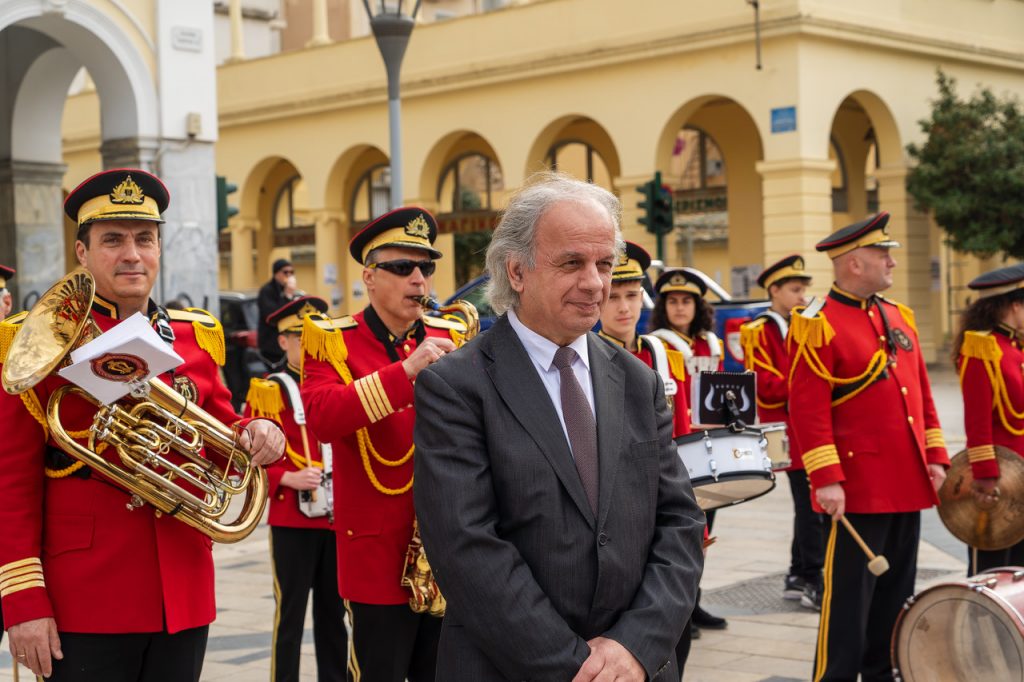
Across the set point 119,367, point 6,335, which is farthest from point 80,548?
point 6,335

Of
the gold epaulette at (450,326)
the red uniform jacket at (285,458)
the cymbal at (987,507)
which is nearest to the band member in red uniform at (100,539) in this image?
the gold epaulette at (450,326)

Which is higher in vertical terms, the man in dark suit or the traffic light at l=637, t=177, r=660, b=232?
the traffic light at l=637, t=177, r=660, b=232

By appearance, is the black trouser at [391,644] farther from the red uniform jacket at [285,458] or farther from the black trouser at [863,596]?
the black trouser at [863,596]

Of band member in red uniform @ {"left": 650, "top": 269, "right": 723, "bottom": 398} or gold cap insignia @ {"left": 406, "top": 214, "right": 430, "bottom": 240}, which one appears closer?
gold cap insignia @ {"left": 406, "top": 214, "right": 430, "bottom": 240}

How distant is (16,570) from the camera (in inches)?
163

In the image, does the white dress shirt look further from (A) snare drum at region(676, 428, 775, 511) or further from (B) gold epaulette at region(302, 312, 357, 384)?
(A) snare drum at region(676, 428, 775, 511)

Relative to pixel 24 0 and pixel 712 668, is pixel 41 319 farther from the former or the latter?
pixel 24 0

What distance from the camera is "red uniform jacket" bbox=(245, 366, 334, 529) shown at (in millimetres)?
6691

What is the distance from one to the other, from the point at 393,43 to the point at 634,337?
23.4 ft

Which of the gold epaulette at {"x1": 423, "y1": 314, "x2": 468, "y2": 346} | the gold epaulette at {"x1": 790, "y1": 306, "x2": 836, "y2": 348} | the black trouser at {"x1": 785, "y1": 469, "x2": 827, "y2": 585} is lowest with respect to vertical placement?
the black trouser at {"x1": 785, "y1": 469, "x2": 827, "y2": 585}

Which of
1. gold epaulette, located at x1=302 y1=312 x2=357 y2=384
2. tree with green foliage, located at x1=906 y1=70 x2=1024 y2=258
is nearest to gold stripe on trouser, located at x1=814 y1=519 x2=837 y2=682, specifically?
gold epaulette, located at x1=302 y1=312 x2=357 y2=384

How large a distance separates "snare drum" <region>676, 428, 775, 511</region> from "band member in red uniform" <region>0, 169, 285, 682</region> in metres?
2.10

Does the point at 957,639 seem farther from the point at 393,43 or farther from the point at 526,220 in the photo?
the point at 393,43

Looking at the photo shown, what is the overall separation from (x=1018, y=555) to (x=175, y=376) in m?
4.76
